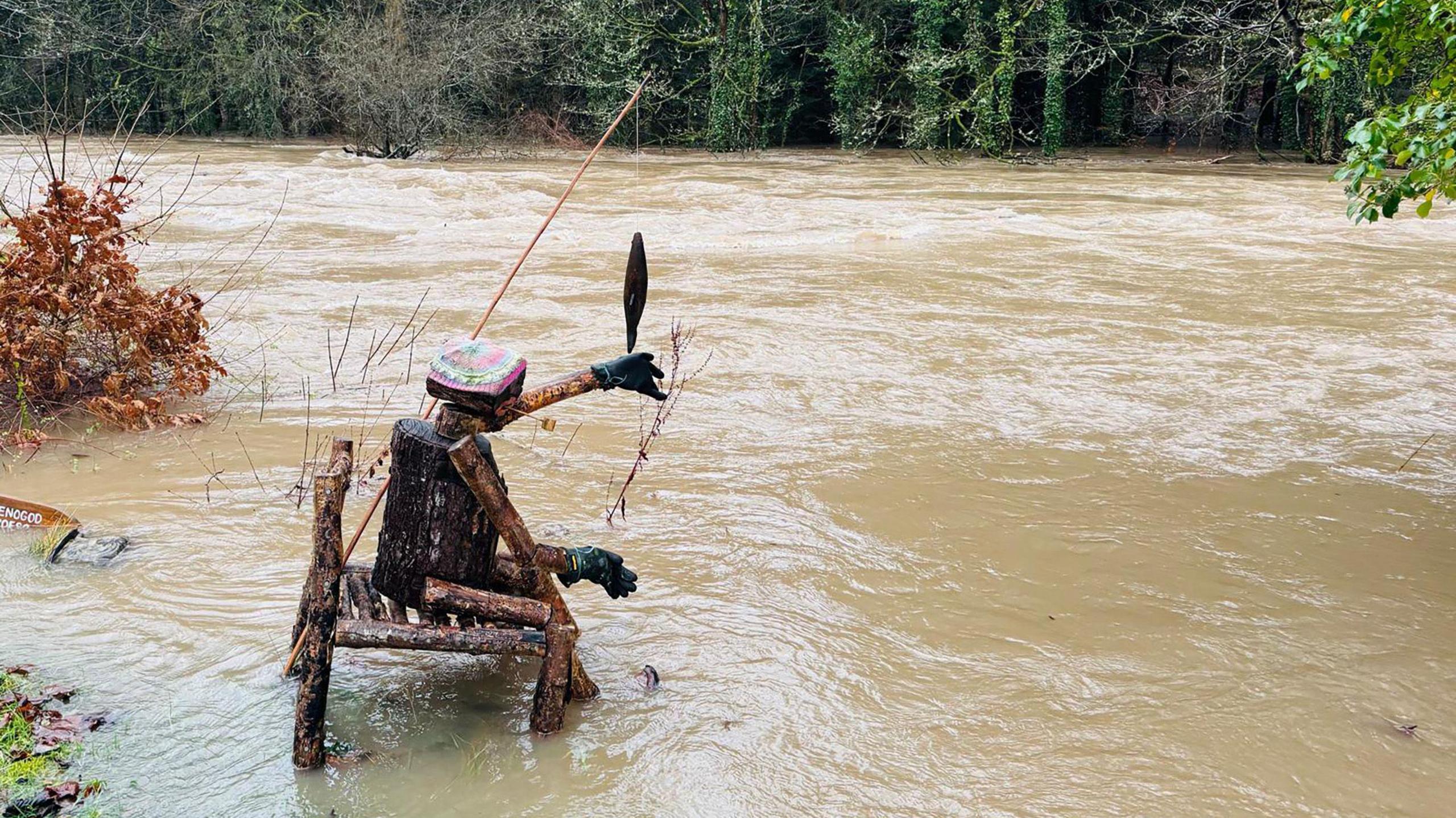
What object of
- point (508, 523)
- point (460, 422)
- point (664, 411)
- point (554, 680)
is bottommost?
point (554, 680)

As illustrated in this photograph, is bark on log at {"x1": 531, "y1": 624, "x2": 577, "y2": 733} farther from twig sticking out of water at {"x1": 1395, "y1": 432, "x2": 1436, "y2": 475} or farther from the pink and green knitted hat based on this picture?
twig sticking out of water at {"x1": 1395, "y1": 432, "x2": 1436, "y2": 475}

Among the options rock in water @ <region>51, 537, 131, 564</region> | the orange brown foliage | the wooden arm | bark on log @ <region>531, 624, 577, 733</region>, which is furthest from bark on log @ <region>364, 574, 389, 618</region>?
the orange brown foliage

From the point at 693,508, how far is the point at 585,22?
84.0 feet

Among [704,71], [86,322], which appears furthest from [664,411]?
[704,71]

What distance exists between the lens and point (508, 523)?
3730 mm

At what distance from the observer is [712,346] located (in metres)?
9.80

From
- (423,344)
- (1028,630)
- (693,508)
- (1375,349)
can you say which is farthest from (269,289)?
(1375,349)

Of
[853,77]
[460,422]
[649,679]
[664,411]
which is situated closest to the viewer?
[460,422]

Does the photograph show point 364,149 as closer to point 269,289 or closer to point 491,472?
point 269,289

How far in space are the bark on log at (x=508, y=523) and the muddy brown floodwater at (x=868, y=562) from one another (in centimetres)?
45

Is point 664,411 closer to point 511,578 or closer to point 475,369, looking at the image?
point 511,578

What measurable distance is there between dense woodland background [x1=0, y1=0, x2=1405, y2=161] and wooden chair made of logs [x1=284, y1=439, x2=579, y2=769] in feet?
76.3

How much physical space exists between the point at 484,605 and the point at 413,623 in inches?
9.3

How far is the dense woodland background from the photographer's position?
26.5 metres
